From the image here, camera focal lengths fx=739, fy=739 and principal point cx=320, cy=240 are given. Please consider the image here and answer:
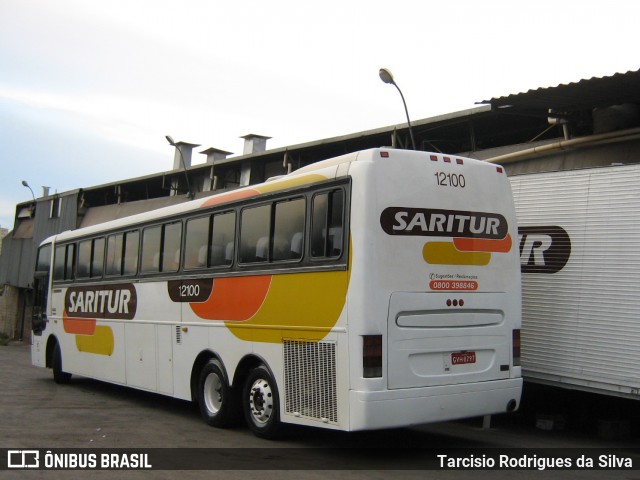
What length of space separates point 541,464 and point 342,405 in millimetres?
2405

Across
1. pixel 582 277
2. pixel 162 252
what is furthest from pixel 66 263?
pixel 582 277

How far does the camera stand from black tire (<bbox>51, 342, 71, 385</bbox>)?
16.9 metres

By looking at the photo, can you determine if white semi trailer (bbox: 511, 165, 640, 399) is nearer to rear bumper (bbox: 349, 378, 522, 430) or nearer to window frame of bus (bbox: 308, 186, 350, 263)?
rear bumper (bbox: 349, 378, 522, 430)

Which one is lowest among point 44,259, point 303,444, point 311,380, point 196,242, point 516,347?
point 303,444

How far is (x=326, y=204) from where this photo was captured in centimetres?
864

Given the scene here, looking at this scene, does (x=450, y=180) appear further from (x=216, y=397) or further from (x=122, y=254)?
(x=122, y=254)

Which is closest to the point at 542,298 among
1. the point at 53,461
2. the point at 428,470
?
the point at 428,470

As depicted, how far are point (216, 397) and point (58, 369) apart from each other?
778 cm

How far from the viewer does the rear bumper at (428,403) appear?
25.3 ft

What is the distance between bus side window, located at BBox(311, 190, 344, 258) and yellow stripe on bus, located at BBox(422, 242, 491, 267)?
1.00 meters

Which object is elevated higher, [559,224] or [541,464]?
[559,224]

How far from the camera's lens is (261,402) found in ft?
31.3

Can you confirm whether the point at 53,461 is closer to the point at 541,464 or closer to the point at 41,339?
the point at 541,464

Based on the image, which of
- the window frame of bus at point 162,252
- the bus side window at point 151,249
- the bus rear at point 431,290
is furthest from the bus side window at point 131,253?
the bus rear at point 431,290
